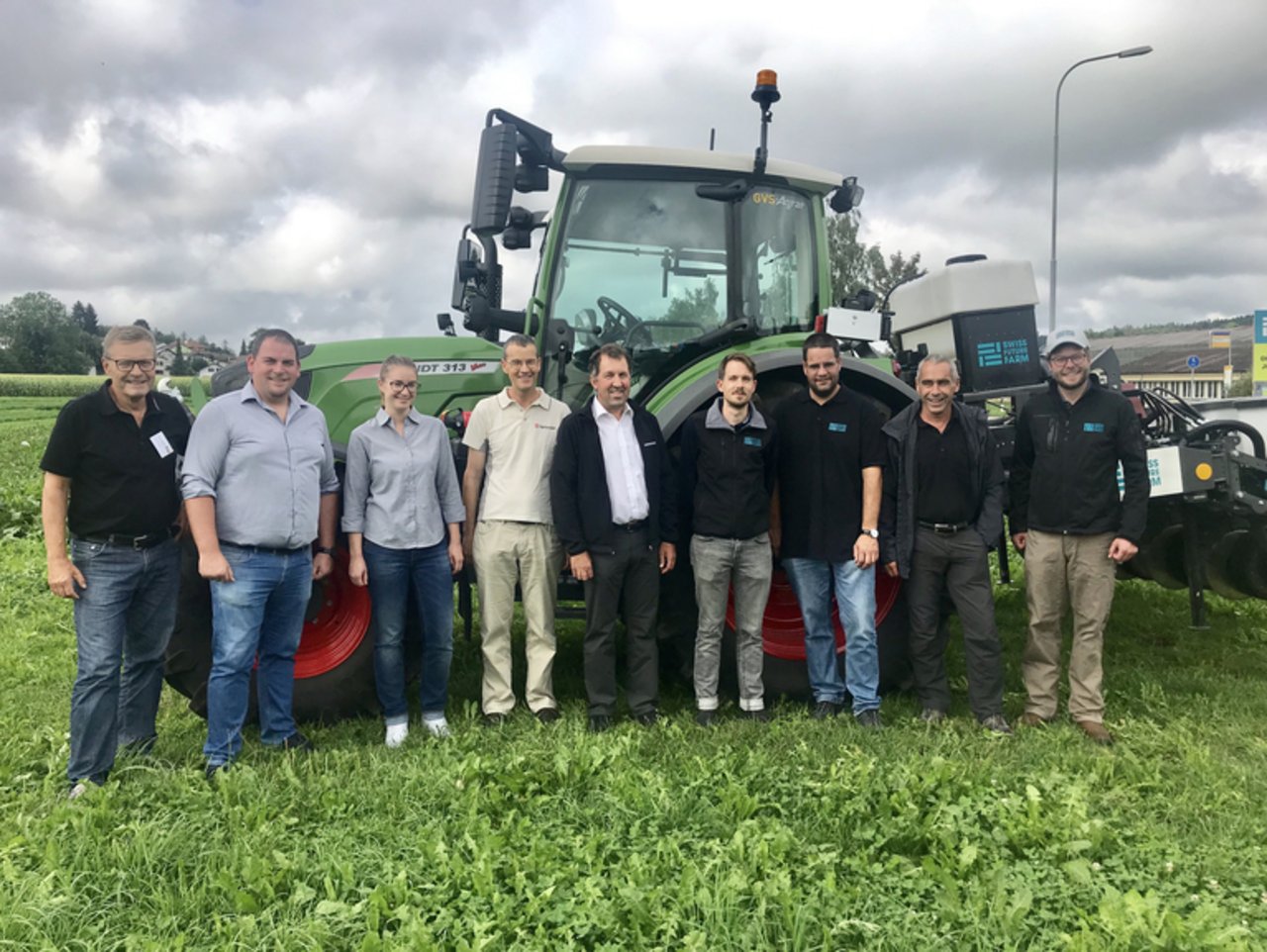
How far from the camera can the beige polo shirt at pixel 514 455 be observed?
12.6 ft

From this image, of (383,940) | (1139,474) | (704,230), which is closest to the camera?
(383,940)

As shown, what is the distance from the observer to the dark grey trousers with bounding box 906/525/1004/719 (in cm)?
393

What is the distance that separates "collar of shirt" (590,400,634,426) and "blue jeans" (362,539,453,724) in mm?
820

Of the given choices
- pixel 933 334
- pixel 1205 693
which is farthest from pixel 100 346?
Result: pixel 1205 693

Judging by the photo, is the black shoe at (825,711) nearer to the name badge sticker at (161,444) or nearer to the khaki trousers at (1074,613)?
the khaki trousers at (1074,613)

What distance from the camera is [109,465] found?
3203mm

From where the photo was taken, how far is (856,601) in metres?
3.96

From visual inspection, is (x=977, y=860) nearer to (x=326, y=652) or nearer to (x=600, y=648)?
(x=600, y=648)

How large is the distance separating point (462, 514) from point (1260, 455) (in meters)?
3.72

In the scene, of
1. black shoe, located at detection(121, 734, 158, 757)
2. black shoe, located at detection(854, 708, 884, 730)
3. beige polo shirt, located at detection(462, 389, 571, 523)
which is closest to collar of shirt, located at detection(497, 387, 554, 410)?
beige polo shirt, located at detection(462, 389, 571, 523)

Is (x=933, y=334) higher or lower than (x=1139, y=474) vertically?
higher

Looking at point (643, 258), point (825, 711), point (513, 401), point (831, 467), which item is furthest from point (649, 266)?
point (825, 711)

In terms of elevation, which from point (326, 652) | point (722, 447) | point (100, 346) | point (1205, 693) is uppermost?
point (100, 346)

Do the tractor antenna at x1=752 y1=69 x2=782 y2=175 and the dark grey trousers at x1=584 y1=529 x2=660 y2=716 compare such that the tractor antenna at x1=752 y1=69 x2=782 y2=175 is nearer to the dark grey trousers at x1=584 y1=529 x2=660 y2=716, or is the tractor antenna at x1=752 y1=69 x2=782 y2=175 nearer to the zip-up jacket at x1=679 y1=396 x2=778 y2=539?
the zip-up jacket at x1=679 y1=396 x2=778 y2=539
